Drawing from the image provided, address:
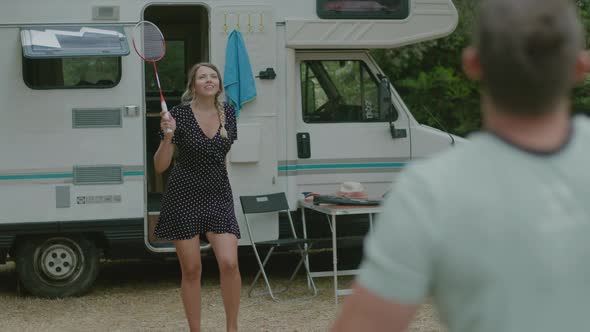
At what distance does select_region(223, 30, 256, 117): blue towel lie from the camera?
7.39 metres

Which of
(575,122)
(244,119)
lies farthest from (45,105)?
(575,122)

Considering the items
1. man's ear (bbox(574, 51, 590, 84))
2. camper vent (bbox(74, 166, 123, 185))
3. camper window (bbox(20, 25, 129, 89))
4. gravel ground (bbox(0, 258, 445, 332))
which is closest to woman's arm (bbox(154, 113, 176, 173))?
gravel ground (bbox(0, 258, 445, 332))

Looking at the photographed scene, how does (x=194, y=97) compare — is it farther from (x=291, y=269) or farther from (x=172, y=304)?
(x=291, y=269)

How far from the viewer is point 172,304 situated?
732cm

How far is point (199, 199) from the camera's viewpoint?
541 centimetres

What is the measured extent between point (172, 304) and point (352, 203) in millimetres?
1521

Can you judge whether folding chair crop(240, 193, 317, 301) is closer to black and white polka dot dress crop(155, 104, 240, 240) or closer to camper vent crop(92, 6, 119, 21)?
camper vent crop(92, 6, 119, 21)

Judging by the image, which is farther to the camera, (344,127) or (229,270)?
(344,127)

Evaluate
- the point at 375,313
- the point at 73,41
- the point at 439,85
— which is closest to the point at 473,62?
the point at 375,313

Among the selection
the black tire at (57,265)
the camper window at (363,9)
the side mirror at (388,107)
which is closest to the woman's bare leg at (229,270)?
the black tire at (57,265)

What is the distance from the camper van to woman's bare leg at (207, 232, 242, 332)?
2064 millimetres

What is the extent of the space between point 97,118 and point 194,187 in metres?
2.13

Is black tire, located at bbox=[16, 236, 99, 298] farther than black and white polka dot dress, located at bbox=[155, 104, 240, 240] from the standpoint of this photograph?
Yes

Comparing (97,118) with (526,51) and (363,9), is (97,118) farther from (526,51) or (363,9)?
(526,51)
